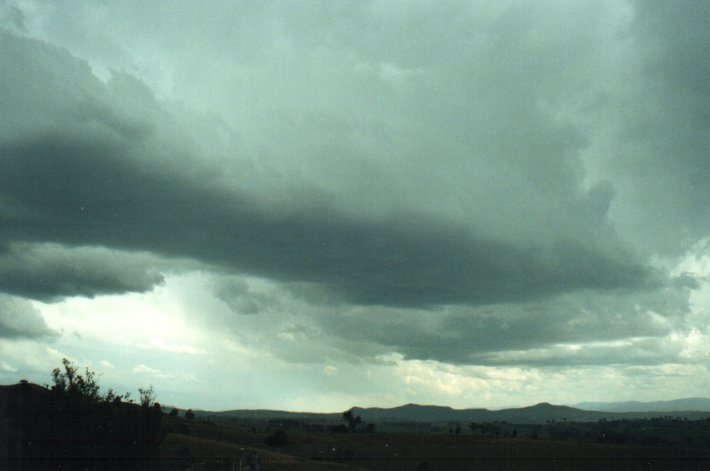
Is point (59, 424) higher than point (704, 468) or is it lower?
higher

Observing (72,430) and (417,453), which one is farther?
(417,453)

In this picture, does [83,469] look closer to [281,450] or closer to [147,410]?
[147,410]

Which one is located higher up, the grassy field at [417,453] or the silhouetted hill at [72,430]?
the silhouetted hill at [72,430]

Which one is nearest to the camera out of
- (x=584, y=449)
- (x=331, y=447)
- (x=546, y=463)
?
(x=546, y=463)

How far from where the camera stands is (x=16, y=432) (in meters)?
52.0

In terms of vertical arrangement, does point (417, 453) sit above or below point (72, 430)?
below

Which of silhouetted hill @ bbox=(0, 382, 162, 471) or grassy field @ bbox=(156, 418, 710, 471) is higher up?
silhouetted hill @ bbox=(0, 382, 162, 471)

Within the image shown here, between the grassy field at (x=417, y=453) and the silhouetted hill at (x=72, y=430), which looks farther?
the grassy field at (x=417, y=453)

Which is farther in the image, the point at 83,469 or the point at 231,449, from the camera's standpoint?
the point at 231,449

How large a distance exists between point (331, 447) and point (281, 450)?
12118 mm

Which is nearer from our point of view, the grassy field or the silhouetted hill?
the silhouetted hill

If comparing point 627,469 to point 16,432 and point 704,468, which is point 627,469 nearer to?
point 704,468

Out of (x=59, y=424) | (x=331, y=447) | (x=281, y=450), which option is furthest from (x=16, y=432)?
(x=331, y=447)

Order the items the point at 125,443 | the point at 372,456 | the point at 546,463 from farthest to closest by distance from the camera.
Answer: the point at 372,456
the point at 546,463
the point at 125,443
